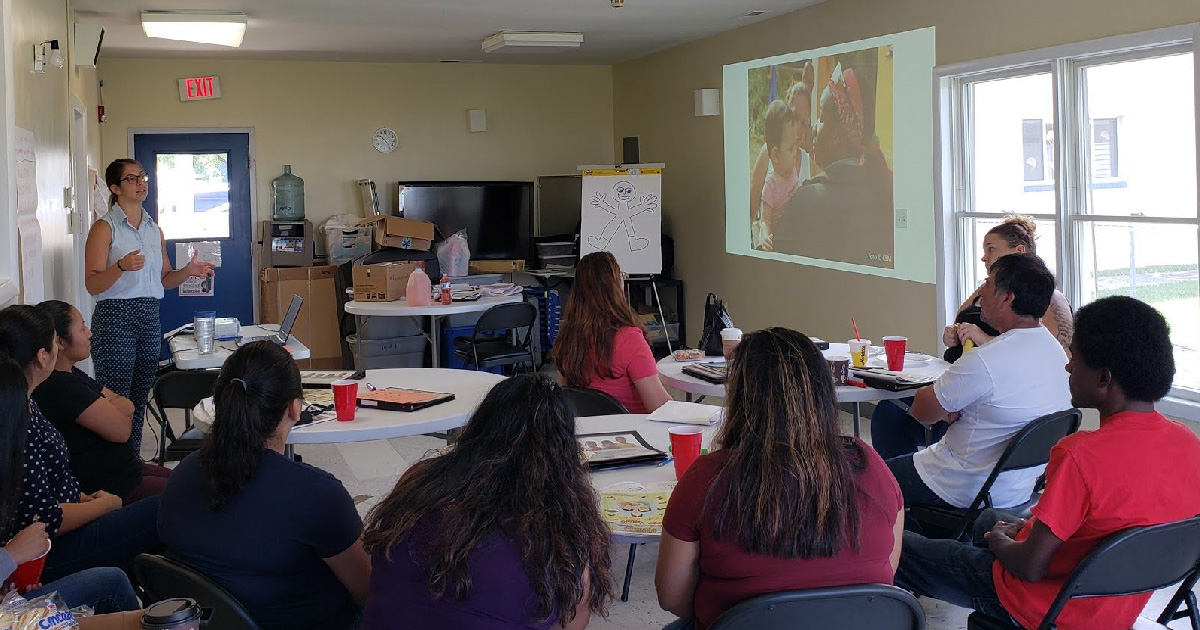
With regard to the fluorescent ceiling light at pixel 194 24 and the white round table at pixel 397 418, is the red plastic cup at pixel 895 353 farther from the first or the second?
the fluorescent ceiling light at pixel 194 24

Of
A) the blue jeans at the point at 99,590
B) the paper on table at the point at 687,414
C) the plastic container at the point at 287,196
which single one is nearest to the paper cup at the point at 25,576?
the blue jeans at the point at 99,590

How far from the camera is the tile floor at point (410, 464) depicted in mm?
3566

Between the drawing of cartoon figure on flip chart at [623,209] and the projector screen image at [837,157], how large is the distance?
79cm

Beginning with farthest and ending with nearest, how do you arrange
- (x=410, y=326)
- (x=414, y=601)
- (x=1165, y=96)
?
(x=410, y=326)
(x=1165, y=96)
(x=414, y=601)

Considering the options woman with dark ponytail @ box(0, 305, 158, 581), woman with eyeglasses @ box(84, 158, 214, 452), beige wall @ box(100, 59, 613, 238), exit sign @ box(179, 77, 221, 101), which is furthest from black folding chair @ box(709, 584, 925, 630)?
exit sign @ box(179, 77, 221, 101)

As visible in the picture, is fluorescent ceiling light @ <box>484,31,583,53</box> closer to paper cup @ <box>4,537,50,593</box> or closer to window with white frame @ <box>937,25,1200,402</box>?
window with white frame @ <box>937,25,1200,402</box>

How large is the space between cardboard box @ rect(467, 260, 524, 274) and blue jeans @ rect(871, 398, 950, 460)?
17.6 ft

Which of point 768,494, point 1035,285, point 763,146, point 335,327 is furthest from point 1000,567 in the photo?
point 335,327

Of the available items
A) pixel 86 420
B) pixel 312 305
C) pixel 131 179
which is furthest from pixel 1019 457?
pixel 312 305

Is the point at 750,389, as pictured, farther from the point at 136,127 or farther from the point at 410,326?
the point at 136,127

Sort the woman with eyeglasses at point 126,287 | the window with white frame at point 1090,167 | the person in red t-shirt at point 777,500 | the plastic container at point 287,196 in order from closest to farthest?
the person in red t-shirt at point 777,500 < the window with white frame at point 1090,167 < the woman with eyeglasses at point 126,287 < the plastic container at point 287,196

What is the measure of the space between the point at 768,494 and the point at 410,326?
6.07 m

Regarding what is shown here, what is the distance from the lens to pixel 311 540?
2150 millimetres

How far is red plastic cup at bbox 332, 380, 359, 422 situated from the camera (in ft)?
10.8
